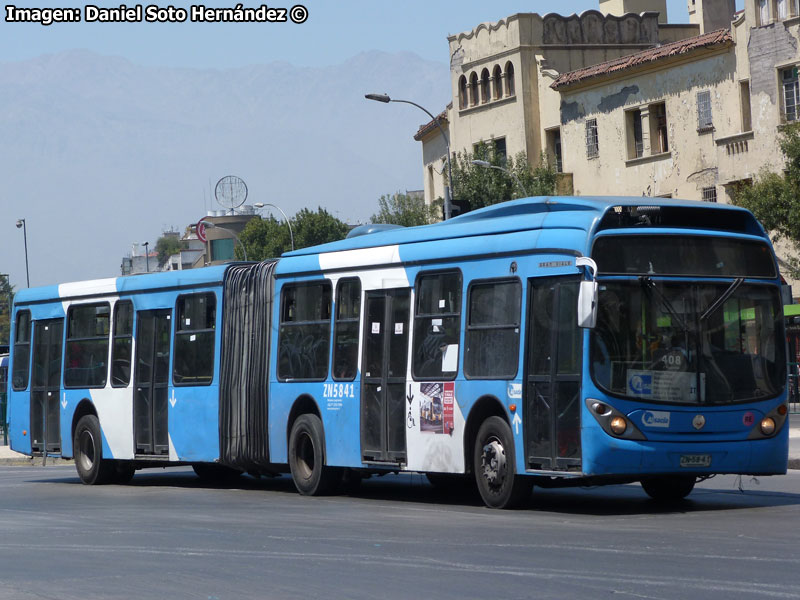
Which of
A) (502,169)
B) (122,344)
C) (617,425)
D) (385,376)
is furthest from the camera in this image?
(502,169)

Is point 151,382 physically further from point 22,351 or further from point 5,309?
point 5,309

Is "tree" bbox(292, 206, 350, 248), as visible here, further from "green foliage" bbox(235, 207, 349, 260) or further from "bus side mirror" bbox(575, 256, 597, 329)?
"bus side mirror" bbox(575, 256, 597, 329)

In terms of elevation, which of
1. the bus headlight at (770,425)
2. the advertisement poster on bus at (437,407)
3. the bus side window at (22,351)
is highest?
the bus side window at (22,351)

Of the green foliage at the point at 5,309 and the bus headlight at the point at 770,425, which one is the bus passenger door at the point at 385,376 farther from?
the green foliage at the point at 5,309

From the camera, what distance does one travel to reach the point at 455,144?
67.0 metres

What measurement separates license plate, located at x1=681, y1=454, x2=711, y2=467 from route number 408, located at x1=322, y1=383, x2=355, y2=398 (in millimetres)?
4724

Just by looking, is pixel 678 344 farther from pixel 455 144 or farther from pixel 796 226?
pixel 455 144

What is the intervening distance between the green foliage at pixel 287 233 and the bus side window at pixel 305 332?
9333 cm

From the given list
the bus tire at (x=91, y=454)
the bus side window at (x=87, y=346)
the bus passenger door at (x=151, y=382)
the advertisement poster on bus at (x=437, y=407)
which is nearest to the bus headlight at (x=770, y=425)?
the advertisement poster on bus at (x=437, y=407)

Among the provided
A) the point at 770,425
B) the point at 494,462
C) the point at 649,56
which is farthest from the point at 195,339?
the point at 649,56

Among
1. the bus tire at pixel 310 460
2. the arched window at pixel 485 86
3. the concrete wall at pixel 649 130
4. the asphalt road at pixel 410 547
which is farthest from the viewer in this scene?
the arched window at pixel 485 86

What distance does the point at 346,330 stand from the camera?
1811cm

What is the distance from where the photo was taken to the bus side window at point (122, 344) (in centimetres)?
2280

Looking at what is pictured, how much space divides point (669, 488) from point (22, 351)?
43.3ft
